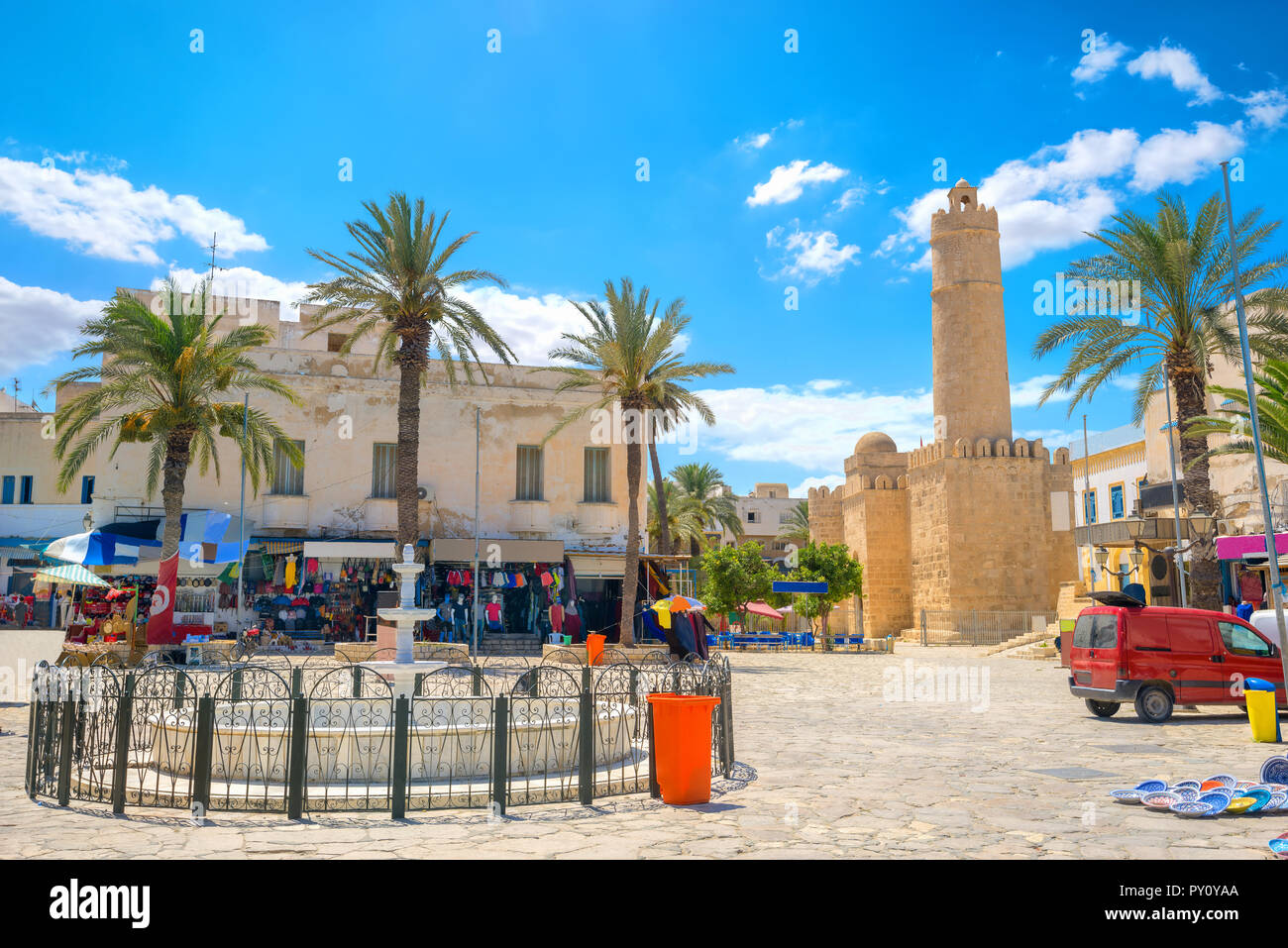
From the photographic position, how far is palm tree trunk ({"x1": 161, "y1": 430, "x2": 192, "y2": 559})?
68.8ft

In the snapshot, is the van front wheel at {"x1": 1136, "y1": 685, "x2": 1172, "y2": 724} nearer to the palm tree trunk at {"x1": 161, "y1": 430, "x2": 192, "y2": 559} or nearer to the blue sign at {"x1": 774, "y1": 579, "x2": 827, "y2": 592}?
the palm tree trunk at {"x1": 161, "y1": 430, "x2": 192, "y2": 559}

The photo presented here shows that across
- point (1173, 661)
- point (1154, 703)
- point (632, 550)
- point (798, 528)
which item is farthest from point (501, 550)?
point (798, 528)

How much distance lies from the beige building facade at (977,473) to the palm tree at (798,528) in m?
19.7

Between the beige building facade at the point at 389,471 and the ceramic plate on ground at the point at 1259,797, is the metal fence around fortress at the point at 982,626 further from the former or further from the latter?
the ceramic plate on ground at the point at 1259,797

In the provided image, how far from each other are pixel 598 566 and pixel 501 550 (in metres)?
3.82

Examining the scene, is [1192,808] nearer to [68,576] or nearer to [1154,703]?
[1154,703]

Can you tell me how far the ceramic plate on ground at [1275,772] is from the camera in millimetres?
7840

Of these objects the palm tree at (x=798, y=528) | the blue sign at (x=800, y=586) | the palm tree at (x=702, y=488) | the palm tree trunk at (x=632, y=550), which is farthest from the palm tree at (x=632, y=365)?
the palm tree at (x=798, y=528)

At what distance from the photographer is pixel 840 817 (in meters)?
7.14

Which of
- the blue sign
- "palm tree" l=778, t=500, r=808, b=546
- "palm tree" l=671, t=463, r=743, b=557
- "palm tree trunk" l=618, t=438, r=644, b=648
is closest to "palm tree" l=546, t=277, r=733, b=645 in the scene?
"palm tree trunk" l=618, t=438, r=644, b=648

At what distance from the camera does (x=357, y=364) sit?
30.7m

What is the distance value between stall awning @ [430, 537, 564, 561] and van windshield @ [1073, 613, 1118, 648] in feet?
Result: 57.8
